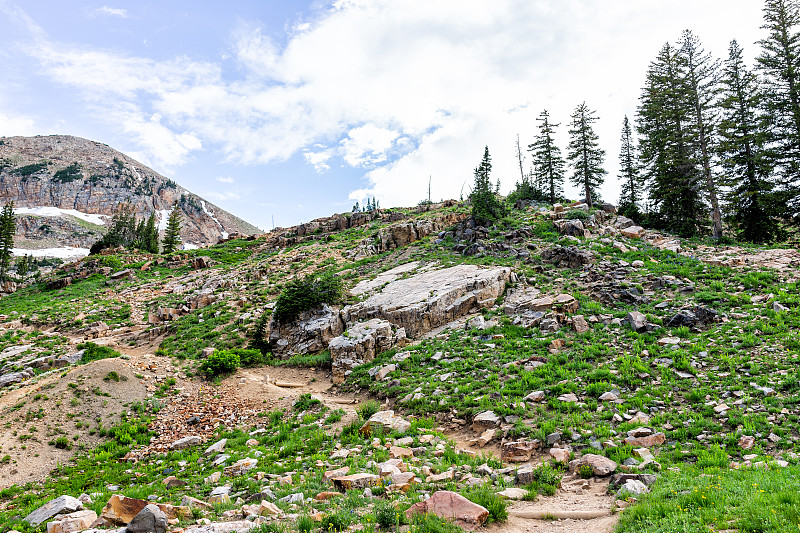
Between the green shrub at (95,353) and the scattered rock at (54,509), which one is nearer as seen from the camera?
the scattered rock at (54,509)

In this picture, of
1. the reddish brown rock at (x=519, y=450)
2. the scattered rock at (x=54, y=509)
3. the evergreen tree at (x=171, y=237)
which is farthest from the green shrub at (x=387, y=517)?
the evergreen tree at (x=171, y=237)

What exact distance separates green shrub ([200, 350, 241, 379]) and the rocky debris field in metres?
0.13

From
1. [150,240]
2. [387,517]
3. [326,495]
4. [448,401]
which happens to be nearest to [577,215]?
[448,401]

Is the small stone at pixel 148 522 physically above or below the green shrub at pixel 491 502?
above

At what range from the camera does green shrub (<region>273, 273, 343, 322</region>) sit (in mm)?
25688

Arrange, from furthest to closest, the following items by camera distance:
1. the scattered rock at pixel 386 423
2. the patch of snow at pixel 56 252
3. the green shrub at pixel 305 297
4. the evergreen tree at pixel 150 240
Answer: the patch of snow at pixel 56 252, the evergreen tree at pixel 150 240, the green shrub at pixel 305 297, the scattered rock at pixel 386 423

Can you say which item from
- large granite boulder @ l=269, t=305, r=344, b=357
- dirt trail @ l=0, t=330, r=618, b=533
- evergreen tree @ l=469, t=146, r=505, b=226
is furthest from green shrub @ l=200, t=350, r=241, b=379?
evergreen tree @ l=469, t=146, r=505, b=226

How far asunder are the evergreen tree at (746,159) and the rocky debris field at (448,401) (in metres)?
6.92

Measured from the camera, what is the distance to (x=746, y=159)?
2980 cm

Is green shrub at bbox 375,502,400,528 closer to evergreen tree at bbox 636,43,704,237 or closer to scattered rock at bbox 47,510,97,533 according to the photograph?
scattered rock at bbox 47,510,97,533

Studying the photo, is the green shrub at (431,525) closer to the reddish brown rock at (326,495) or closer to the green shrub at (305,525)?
the green shrub at (305,525)

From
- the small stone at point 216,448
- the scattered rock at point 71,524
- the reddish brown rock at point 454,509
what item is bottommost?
the small stone at point 216,448

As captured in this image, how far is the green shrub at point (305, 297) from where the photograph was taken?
84.3 ft

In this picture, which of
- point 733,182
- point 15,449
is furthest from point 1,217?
point 733,182
